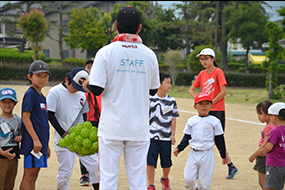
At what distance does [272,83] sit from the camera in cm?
1959

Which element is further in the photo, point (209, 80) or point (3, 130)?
point (209, 80)

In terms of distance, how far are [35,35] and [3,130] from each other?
27413 millimetres

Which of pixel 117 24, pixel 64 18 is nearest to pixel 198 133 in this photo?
pixel 117 24

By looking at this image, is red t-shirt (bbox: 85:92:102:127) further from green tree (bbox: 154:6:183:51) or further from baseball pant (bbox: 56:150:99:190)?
green tree (bbox: 154:6:183:51)

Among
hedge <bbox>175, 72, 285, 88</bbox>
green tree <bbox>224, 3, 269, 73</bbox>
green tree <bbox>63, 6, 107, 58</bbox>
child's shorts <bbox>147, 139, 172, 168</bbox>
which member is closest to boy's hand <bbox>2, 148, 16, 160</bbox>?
child's shorts <bbox>147, 139, 172, 168</bbox>

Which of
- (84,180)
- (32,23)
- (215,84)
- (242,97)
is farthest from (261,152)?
(32,23)

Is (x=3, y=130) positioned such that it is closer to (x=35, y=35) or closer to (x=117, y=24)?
(x=117, y=24)

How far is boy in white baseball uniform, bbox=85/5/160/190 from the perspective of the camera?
8.44 ft

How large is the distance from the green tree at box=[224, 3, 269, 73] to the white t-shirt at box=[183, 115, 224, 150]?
35.2 m

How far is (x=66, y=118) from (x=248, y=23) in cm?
3636

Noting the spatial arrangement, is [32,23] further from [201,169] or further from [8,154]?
[201,169]

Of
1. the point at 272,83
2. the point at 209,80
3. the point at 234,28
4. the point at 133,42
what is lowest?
the point at 272,83

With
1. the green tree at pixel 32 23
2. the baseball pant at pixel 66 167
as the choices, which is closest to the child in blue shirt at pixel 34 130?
the baseball pant at pixel 66 167

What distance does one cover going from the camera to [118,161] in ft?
8.81
